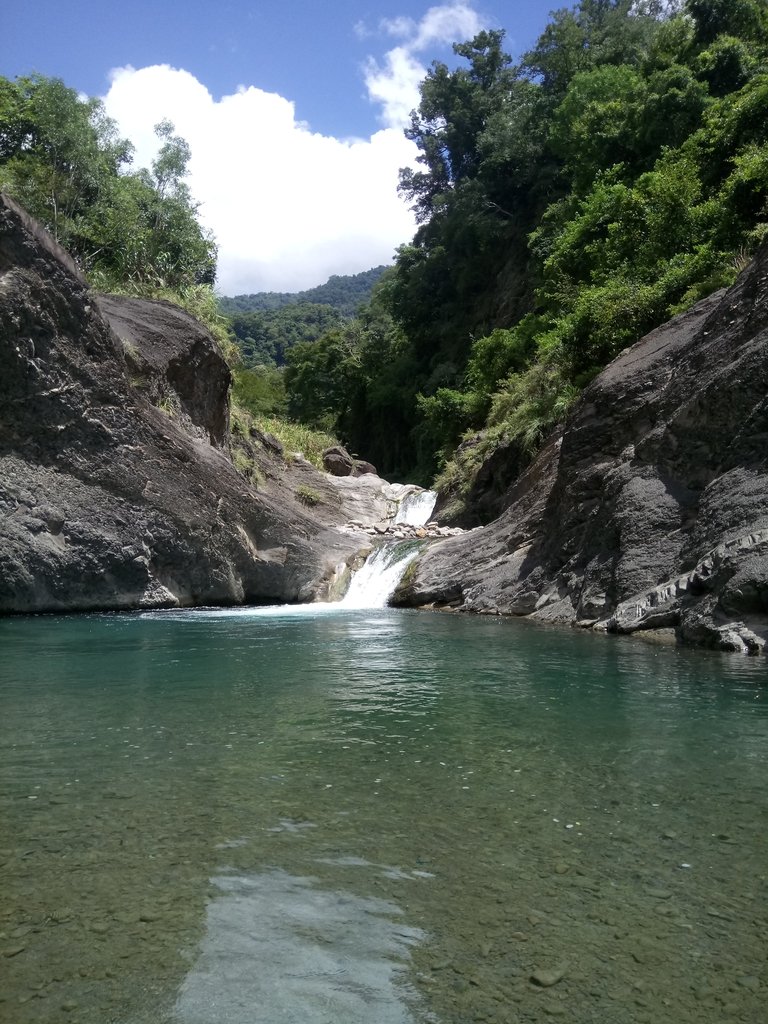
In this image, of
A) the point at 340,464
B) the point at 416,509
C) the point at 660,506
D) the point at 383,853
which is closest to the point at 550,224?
the point at 340,464

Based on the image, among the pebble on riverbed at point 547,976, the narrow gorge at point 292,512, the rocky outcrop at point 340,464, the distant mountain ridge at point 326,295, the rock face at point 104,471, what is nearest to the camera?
the pebble on riverbed at point 547,976

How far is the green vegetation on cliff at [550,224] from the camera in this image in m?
20.6

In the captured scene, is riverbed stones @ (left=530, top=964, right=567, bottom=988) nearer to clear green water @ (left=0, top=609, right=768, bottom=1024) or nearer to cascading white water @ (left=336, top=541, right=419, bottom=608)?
clear green water @ (left=0, top=609, right=768, bottom=1024)

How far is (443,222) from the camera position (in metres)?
42.8

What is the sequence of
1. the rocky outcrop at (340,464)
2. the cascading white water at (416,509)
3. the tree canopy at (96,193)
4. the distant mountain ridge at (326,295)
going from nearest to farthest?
the tree canopy at (96,193) → the cascading white water at (416,509) → the rocky outcrop at (340,464) → the distant mountain ridge at (326,295)

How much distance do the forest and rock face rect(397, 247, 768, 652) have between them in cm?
362

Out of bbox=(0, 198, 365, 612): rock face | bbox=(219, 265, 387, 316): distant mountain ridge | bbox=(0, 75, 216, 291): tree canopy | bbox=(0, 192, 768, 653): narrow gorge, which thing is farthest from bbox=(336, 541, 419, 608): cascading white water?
bbox=(219, 265, 387, 316): distant mountain ridge

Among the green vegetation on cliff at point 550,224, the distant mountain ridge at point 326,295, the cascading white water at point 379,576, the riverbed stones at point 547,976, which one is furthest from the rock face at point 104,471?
the distant mountain ridge at point 326,295

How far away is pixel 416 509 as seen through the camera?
92.0 ft

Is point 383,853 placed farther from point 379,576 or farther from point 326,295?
point 326,295

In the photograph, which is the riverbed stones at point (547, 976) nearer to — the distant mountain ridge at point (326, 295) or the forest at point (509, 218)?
the forest at point (509, 218)

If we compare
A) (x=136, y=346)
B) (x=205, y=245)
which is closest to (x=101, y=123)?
(x=205, y=245)

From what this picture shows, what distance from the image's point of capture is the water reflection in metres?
2.66

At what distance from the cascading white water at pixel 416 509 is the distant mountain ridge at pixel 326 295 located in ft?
418
